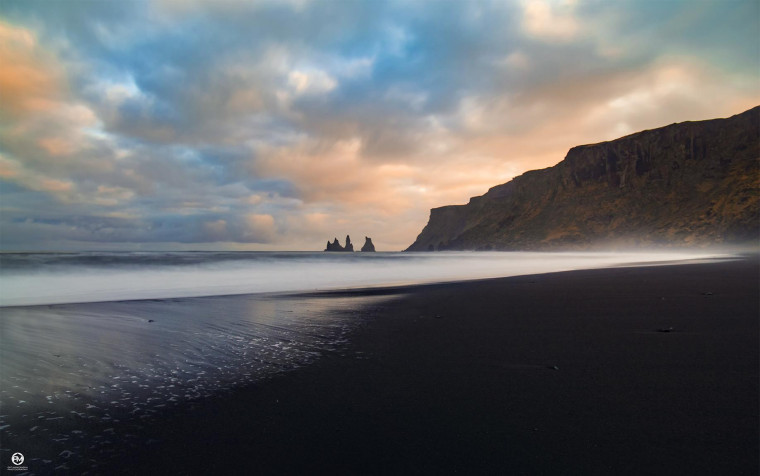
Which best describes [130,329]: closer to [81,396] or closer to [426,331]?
[81,396]

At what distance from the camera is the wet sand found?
102 inches

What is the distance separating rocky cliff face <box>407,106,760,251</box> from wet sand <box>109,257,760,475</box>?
97.3m

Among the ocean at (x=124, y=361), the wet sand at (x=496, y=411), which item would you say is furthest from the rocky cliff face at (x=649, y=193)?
the ocean at (x=124, y=361)

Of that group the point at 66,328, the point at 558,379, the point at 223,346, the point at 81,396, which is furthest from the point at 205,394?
the point at 66,328

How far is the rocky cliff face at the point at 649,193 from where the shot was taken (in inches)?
3472

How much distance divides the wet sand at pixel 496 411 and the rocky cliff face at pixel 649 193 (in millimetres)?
97344

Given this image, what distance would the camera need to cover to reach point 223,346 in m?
6.15

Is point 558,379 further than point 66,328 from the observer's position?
No

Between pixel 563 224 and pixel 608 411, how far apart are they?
138 meters

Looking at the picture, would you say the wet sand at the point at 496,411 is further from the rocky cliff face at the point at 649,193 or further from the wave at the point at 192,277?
the rocky cliff face at the point at 649,193

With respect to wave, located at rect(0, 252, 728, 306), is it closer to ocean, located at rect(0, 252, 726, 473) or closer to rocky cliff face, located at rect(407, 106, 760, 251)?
ocean, located at rect(0, 252, 726, 473)

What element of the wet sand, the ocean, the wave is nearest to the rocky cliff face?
the wave

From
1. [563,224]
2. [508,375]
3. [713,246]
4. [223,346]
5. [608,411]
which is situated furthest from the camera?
[563,224]

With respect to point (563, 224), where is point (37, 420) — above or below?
below
